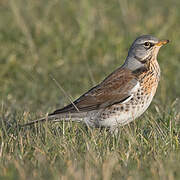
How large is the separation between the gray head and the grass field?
2.04 ft

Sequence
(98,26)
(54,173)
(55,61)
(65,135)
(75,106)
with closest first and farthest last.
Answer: (54,173) < (65,135) < (75,106) < (55,61) < (98,26)

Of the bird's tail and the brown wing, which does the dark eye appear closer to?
the brown wing

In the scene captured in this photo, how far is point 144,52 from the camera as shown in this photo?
6719 millimetres

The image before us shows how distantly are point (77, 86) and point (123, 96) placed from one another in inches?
120

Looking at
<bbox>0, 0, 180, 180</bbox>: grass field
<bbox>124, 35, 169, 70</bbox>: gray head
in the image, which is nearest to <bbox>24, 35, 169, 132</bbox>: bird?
<bbox>124, 35, 169, 70</bbox>: gray head

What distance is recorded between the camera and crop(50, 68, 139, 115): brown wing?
252 inches

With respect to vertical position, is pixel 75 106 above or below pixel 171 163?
above

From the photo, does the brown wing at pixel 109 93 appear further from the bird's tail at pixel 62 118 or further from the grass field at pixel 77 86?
the grass field at pixel 77 86

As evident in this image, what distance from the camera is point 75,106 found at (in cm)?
618

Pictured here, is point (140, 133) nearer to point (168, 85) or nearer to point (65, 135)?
point (65, 135)

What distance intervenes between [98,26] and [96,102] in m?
4.34

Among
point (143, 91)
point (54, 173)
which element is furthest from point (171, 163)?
point (143, 91)

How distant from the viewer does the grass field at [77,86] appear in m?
4.46

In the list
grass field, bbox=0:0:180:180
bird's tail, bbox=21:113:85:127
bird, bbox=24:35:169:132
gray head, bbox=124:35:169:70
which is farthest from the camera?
gray head, bbox=124:35:169:70
